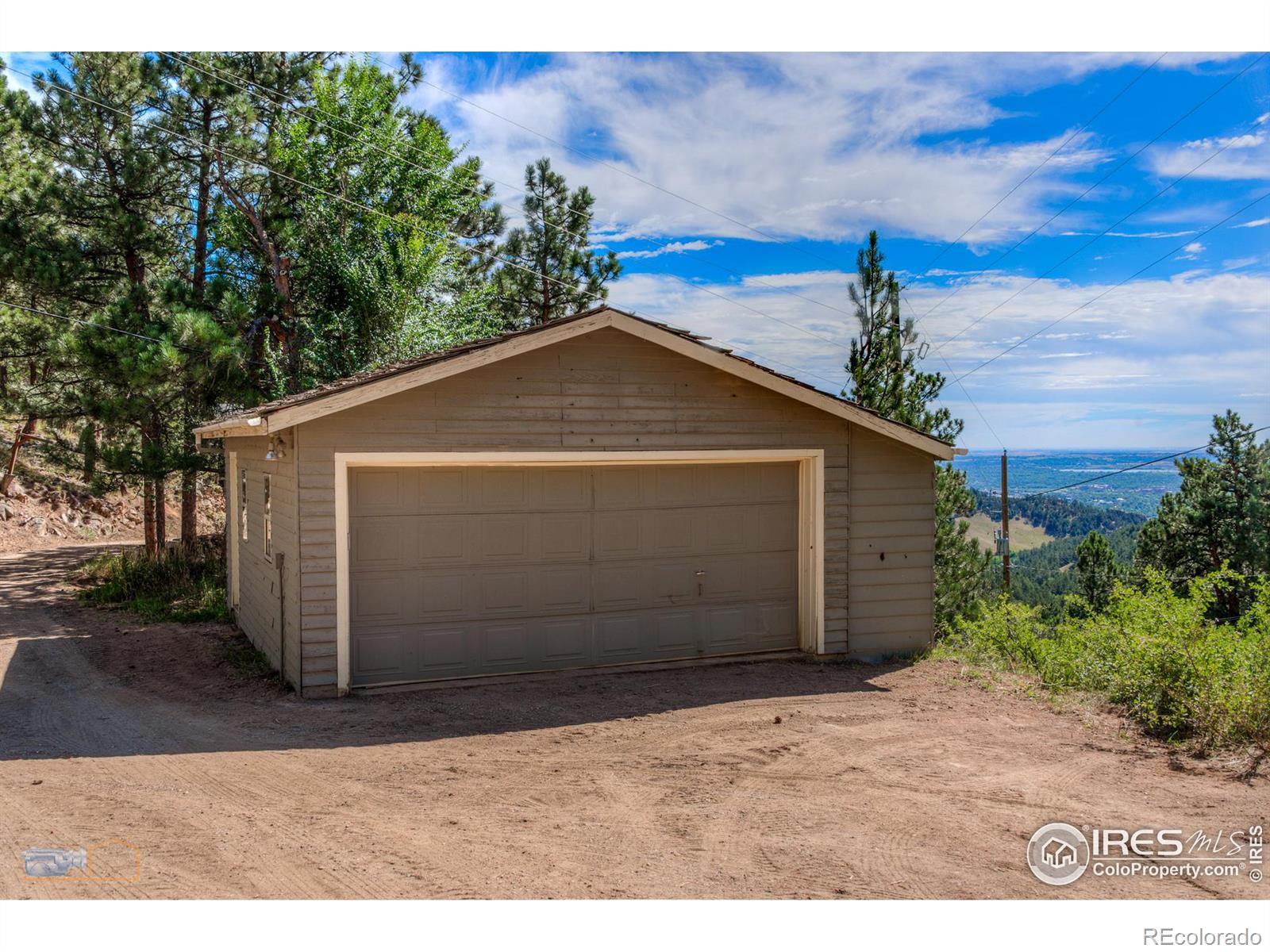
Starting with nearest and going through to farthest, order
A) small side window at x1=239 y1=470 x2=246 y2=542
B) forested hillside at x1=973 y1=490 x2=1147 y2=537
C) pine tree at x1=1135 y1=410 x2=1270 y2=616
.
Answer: small side window at x1=239 y1=470 x2=246 y2=542, pine tree at x1=1135 y1=410 x2=1270 y2=616, forested hillside at x1=973 y1=490 x2=1147 y2=537

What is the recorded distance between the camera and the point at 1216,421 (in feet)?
97.3

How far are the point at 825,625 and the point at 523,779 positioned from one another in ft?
15.8

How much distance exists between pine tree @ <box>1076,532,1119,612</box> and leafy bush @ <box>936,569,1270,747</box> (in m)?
27.9

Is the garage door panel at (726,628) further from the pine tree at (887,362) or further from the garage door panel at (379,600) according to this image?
the pine tree at (887,362)

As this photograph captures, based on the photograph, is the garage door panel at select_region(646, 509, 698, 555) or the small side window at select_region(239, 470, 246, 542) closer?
the garage door panel at select_region(646, 509, 698, 555)

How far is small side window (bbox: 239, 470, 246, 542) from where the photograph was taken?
10914mm

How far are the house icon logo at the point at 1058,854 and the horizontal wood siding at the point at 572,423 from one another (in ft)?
15.6

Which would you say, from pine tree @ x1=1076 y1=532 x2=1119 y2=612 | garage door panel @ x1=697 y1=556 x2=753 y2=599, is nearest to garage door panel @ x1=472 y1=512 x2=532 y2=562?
garage door panel @ x1=697 y1=556 x2=753 y2=599

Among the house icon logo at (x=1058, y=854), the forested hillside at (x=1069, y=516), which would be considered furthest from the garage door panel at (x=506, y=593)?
the forested hillside at (x=1069, y=516)

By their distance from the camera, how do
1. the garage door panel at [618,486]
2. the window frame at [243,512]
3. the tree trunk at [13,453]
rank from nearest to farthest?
the garage door panel at [618,486] < the window frame at [243,512] < the tree trunk at [13,453]

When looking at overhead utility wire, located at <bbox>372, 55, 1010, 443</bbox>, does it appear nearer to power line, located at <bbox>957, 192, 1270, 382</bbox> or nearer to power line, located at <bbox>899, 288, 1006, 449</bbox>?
power line, located at <bbox>899, 288, 1006, 449</bbox>

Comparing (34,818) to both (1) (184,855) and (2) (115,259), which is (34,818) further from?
(2) (115,259)

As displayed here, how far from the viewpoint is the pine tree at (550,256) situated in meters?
22.3

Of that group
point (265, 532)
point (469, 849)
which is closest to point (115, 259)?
point (265, 532)
